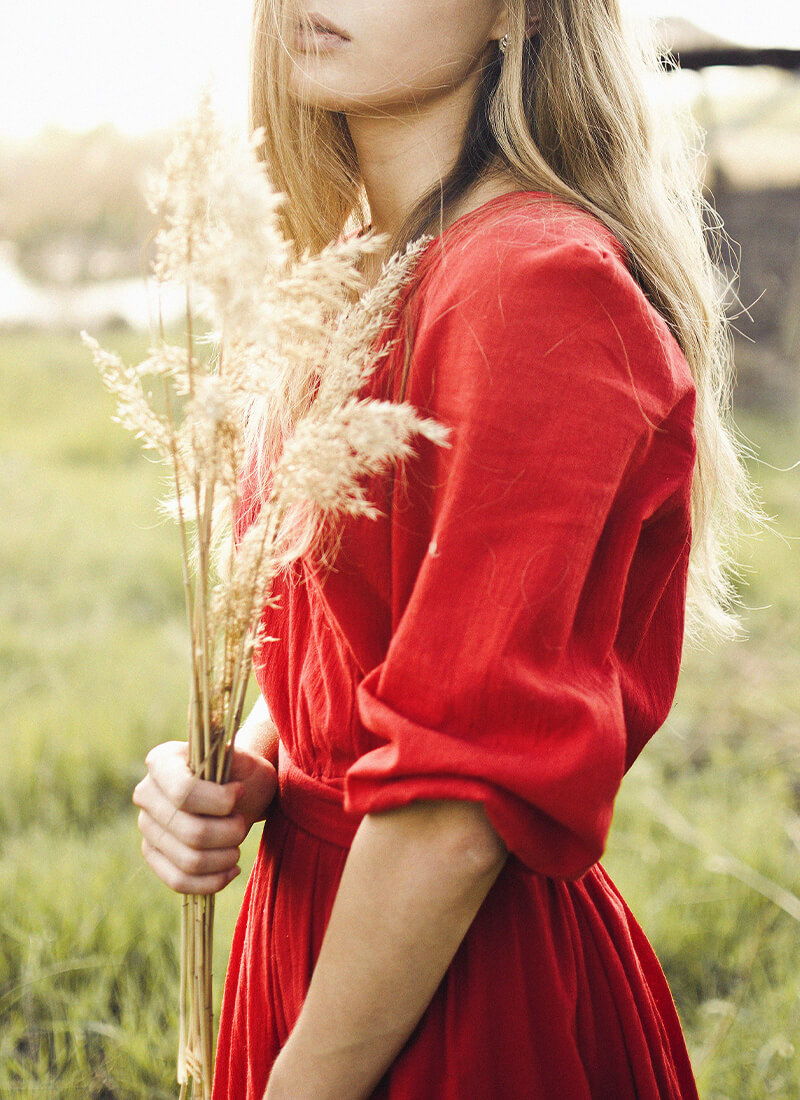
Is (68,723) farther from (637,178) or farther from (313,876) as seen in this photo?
(637,178)

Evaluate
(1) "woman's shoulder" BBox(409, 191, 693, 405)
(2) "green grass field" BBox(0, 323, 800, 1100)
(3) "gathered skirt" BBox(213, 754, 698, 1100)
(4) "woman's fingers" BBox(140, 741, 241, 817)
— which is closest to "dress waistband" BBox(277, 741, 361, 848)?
(3) "gathered skirt" BBox(213, 754, 698, 1100)

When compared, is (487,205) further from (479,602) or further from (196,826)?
(196,826)

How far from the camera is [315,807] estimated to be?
118 centimetres

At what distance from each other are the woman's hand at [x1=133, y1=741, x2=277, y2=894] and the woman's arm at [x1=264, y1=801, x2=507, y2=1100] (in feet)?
0.69

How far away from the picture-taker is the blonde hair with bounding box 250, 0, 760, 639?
1.09 meters

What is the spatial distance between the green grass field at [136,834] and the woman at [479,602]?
2.72 feet

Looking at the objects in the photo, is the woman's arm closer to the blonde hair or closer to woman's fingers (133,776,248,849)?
woman's fingers (133,776,248,849)

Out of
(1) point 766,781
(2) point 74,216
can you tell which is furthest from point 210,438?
(2) point 74,216

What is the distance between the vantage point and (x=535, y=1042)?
1.05 m

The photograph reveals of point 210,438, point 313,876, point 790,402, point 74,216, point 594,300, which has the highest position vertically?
point 594,300

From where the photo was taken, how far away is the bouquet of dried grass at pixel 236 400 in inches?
31.9

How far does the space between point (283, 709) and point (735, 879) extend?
2.22 metres

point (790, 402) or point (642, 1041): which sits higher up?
point (642, 1041)

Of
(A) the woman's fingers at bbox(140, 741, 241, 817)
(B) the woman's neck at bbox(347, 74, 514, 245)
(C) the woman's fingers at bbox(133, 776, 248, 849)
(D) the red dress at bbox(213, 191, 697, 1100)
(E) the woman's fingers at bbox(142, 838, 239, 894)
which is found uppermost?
(B) the woman's neck at bbox(347, 74, 514, 245)
